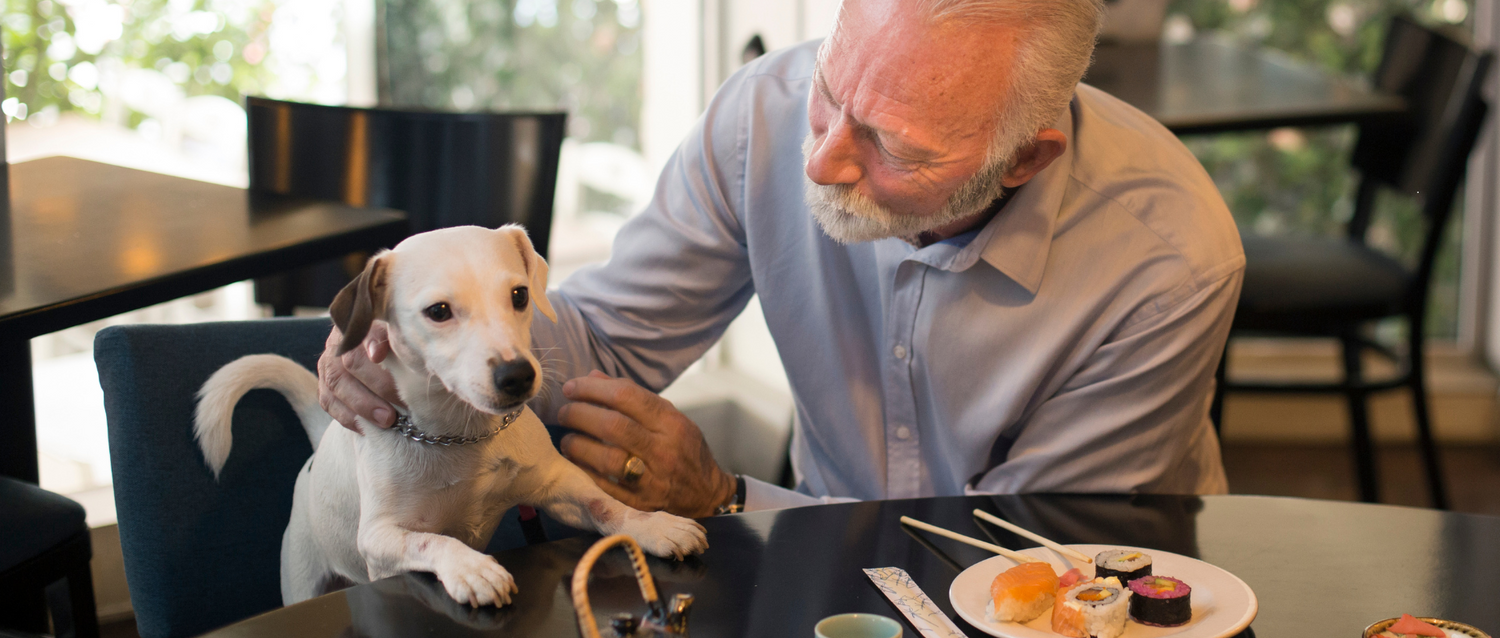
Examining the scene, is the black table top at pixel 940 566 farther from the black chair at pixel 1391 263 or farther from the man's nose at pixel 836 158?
the black chair at pixel 1391 263

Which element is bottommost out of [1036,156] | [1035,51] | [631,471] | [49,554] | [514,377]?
[49,554]

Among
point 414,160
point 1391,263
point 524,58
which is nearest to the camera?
point 414,160

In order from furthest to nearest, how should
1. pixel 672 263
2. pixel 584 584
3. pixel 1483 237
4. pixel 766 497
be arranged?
pixel 1483 237
pixel 672 263
pixel 766 497
pixel 584 584

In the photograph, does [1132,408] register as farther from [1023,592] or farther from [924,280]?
[1023,592]

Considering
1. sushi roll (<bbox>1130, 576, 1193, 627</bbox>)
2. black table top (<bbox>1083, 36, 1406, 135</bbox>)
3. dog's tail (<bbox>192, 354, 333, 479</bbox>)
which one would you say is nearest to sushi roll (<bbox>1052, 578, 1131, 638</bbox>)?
sushi roll (<bbox>1130, 576, 1193, 627</bbox>)

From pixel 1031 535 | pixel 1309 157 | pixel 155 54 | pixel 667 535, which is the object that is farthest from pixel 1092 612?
pixel 1309 157

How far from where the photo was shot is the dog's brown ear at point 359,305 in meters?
0.79

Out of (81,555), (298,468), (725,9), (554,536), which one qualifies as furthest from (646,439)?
(725,9)

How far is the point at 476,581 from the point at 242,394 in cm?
44

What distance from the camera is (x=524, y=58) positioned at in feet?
9.43

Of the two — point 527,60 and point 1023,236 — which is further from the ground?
point 1023,236

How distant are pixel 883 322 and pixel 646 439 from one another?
375 mm

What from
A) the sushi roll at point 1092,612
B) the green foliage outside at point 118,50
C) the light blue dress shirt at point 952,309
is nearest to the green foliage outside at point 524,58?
the green foliage outside at point 118,50

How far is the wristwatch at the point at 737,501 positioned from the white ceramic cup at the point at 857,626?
1.57 ft
